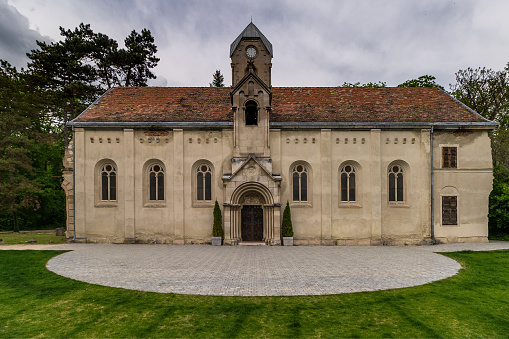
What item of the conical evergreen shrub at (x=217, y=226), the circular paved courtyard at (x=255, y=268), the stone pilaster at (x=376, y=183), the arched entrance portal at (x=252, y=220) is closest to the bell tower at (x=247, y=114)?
the arched entrance portal at (x=252, y=220)

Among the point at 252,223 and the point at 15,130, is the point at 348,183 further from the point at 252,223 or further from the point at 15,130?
the point at 15,130

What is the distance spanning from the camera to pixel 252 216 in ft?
70.0

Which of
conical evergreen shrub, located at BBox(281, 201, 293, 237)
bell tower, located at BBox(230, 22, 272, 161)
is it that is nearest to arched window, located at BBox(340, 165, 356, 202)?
conical evergreen shrub, located at BBox(281, 201, 293, 237)

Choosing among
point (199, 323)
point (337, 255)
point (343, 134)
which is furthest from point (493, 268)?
point (199, 323)

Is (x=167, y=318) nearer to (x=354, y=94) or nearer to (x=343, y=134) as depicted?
(x=343, y=134)

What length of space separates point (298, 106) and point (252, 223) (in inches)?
372

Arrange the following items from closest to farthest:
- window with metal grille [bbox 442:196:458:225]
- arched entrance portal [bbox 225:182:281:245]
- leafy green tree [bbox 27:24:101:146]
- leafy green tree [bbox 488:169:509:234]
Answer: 1. arched entrance portal [bbox 225:182:281:245]
2. window with metal grille [bbox 442:196:458:225]
3. leafy green tree [bbox 488:169:509:234]
4. leafy green tree [bbox 27:24:101:146]

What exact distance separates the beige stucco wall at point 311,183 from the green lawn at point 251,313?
10131mm

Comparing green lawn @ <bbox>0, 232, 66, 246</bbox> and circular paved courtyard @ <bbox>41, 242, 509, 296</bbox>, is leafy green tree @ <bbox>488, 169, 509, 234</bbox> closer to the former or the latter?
circular paved courtyard @ <bbox>41, 242, 509, 296</bbox>

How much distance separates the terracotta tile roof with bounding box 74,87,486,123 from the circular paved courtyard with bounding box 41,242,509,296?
9028 millimetres

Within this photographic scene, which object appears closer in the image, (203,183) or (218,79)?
(203,183)

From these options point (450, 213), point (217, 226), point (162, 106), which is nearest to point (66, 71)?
point (162, 106)

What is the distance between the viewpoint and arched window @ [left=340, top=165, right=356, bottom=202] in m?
21.6

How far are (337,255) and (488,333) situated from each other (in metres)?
9.91
